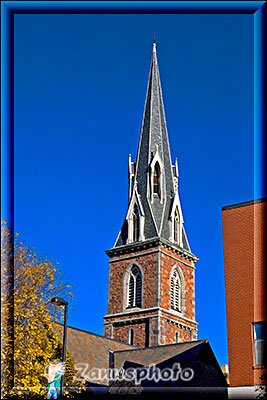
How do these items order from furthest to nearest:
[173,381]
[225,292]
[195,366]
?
[195,366]
[173,381]
[225,292]

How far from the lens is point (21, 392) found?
14.4 metres

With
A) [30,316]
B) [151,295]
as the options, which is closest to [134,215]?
[151,295]

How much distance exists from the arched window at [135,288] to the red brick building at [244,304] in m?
24.2

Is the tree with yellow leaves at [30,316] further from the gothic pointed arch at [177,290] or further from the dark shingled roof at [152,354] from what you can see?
the gothic pointed arch at [177,290]

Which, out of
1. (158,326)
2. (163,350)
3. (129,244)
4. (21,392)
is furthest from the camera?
(129,244)

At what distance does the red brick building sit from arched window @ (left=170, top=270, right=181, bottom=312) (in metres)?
24.6

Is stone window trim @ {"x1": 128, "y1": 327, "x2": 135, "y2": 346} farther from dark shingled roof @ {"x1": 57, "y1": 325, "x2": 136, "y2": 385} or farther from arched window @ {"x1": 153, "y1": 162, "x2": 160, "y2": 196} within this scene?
arched window @ {"x1": 153, "y1": 162, "x2": 160, "y2": 196}

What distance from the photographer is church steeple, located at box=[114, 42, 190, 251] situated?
140 ft

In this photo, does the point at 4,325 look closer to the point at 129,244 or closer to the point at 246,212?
the point at 246,212

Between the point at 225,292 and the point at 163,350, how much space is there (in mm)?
15813

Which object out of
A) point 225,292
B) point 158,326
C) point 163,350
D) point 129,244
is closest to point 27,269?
point 225,292

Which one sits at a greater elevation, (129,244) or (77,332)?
(129,244)

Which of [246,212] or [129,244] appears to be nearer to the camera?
[246,212]

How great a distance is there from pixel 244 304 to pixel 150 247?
1004 inches
